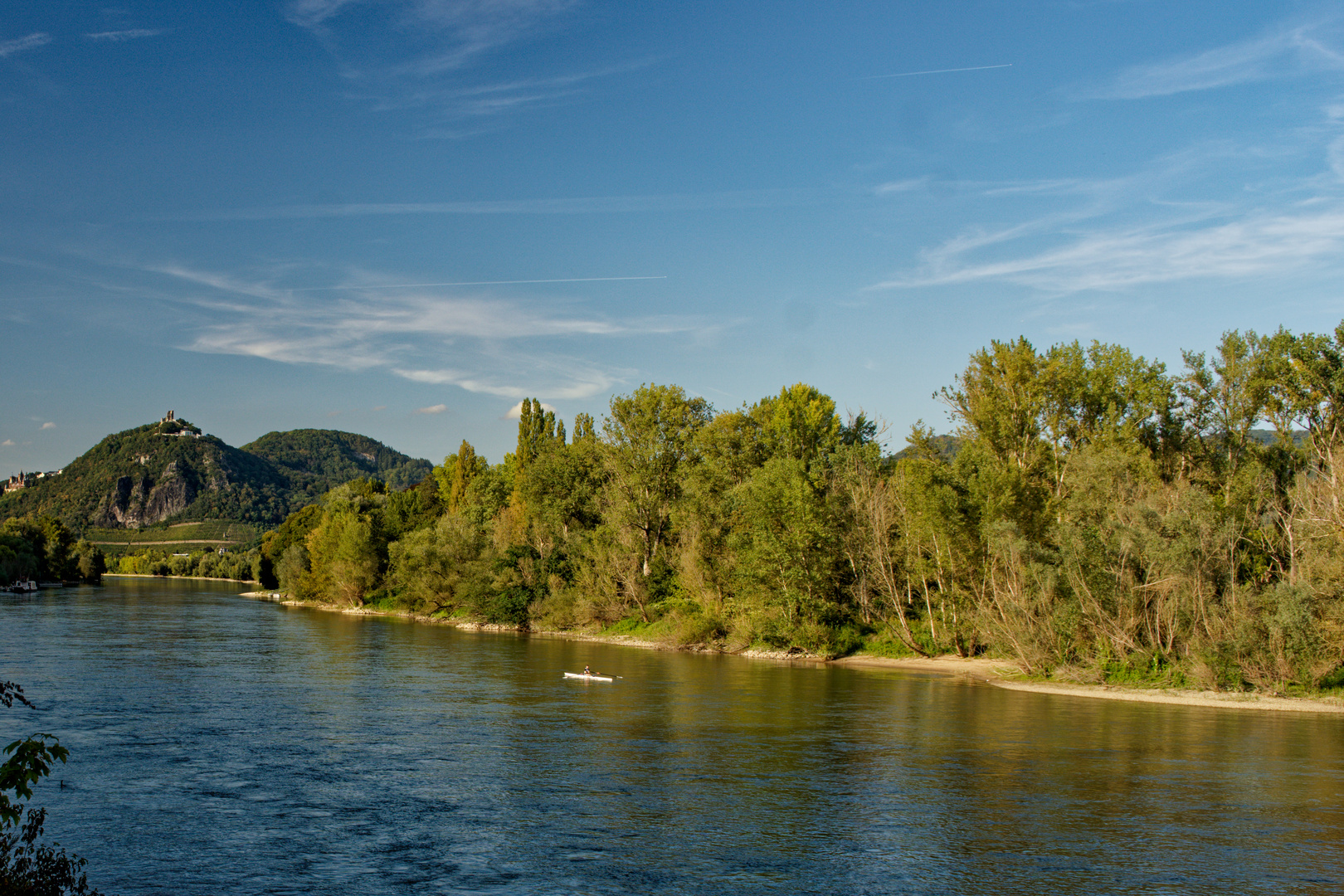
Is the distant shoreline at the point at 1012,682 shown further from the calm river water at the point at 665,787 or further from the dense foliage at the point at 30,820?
the dense foliage at the point at 30,820

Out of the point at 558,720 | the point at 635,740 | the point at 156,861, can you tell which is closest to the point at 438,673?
the point at 558,720

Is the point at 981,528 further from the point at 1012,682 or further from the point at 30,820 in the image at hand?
the point at 30,820

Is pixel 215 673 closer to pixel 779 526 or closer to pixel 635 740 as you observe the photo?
pixel 635 740

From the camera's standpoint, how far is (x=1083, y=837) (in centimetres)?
2289

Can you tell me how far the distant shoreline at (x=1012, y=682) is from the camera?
1666 inches

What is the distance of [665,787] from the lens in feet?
89.6

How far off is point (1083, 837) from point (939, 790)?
16.2 ft

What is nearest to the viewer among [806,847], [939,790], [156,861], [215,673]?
[156,861]

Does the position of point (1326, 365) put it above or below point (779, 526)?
above

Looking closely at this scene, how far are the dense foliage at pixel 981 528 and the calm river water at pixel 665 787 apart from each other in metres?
5.44

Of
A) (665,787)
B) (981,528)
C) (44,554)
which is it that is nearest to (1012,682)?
(981,528)

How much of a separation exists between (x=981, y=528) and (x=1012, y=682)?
958cm

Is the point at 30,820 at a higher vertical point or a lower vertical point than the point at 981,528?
lower

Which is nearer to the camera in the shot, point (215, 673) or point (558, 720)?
point (558, 720)
